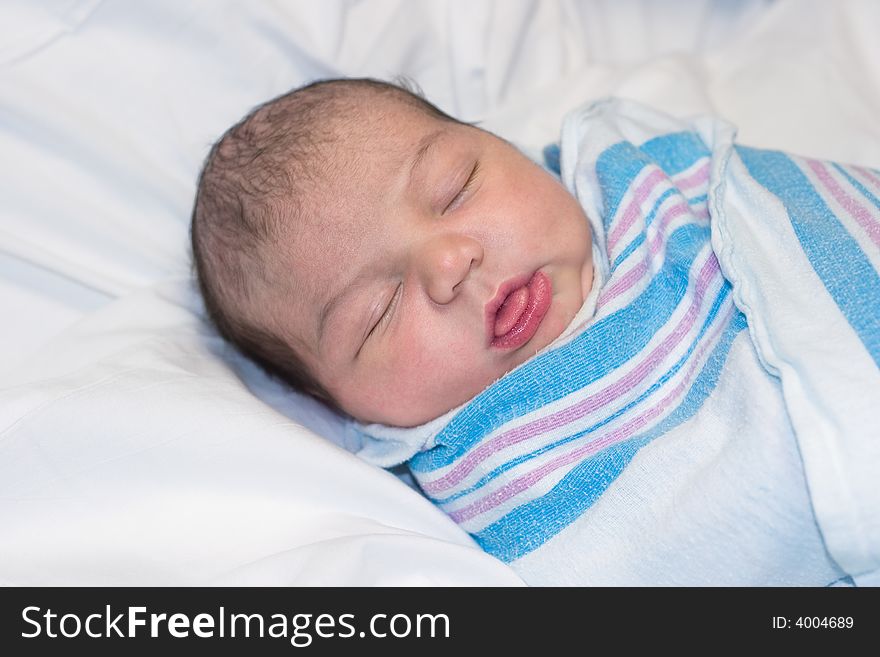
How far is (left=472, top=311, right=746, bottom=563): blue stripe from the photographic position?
1.14 metres

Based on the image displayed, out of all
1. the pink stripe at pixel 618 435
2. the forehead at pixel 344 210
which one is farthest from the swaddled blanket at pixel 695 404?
the forehead at pixel 344 210

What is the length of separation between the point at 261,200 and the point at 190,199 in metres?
0.33

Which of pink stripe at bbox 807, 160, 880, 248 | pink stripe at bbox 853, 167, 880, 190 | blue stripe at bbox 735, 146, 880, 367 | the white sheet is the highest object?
pink stripe at bbox 853, 167, 880, 190

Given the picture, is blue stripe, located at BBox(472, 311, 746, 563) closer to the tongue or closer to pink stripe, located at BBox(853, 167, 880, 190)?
the tongue

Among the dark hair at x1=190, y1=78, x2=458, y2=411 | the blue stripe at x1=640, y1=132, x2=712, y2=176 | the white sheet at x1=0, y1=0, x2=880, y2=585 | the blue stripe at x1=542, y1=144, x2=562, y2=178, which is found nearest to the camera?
the white sheet at x1=0, y1=0, x2=880, y2=585

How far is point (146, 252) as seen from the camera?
58.6 inches

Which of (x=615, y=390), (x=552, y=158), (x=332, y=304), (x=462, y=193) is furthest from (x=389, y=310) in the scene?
(x=552, y=158)

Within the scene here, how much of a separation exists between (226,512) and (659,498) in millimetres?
496

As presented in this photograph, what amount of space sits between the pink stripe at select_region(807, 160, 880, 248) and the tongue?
0.42 metres

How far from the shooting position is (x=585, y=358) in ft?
3.88

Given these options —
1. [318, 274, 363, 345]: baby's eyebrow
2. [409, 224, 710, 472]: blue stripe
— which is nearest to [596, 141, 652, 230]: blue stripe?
[409, 224, 710, 472]: blue stripe

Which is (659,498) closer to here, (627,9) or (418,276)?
(418,276)
